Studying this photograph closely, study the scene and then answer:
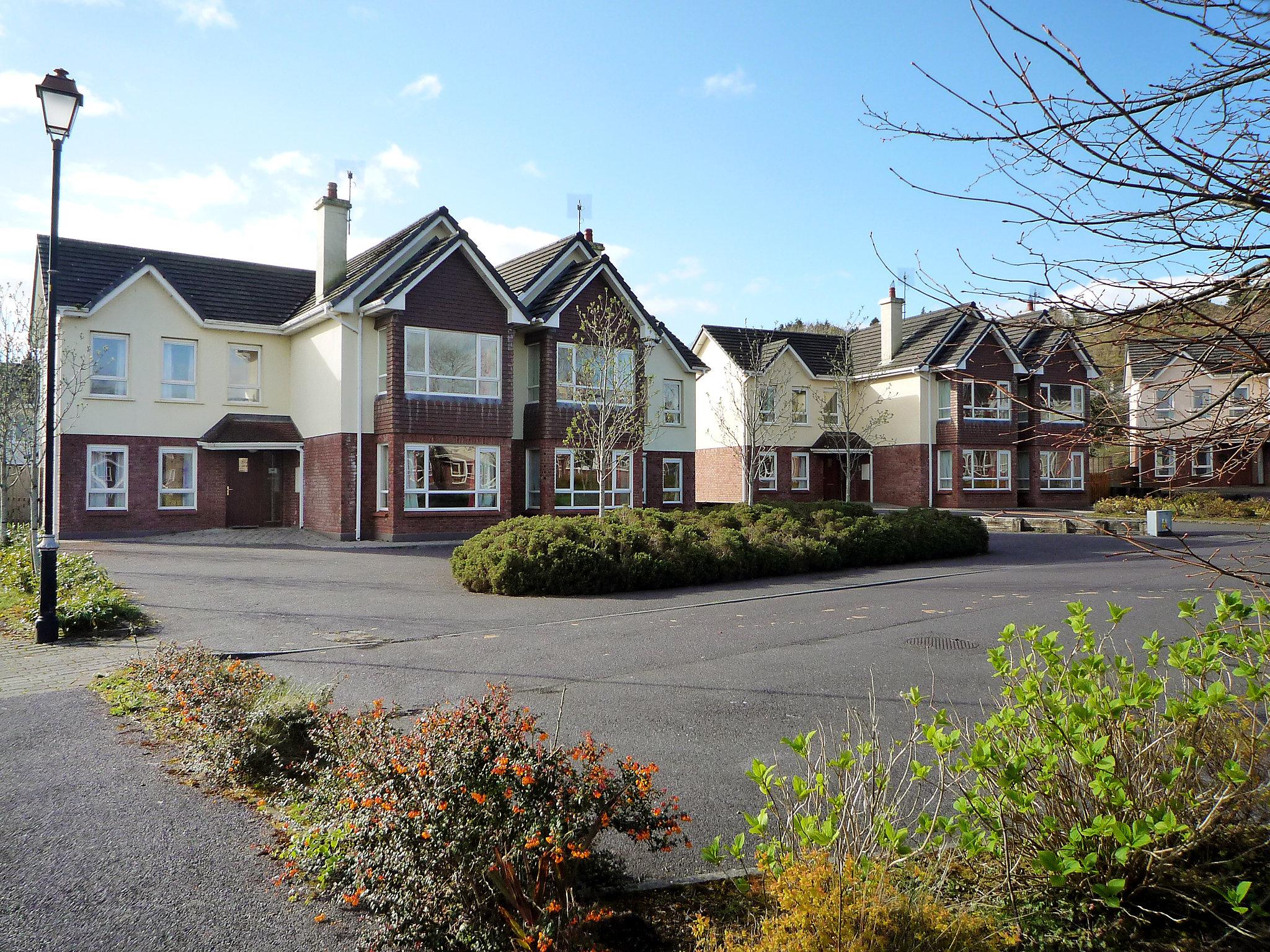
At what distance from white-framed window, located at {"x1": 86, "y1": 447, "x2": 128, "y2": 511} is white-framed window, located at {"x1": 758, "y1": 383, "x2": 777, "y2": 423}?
835 inches

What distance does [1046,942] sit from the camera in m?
3.03

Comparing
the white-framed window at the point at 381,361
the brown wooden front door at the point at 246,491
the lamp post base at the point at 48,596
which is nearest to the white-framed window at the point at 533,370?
the white-framed window at the point at 381,361

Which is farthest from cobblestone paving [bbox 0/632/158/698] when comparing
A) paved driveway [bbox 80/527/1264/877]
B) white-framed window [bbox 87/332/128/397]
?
white-framed window [bbox 87/332/128/397]

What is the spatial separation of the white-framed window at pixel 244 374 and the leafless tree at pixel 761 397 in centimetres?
1610

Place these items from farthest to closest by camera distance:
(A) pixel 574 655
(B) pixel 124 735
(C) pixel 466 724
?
1. (A) pixel 574 655
2. (B) pixel 124 735
3. (C) pixel 466 724

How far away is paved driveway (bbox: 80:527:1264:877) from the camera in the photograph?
6.68 m

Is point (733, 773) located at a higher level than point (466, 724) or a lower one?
lower

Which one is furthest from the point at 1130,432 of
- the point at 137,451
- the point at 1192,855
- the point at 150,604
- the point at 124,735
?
the point at 137,451

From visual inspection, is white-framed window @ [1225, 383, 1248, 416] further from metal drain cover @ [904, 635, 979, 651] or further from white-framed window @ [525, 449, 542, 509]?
white-framed window @ [525, 449, 542, 509]

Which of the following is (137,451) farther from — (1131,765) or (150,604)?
(1131,765)

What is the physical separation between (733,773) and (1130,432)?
3462 millimetres

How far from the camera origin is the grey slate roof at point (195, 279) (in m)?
24.9

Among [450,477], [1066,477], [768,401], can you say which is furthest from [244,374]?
[1066,477]

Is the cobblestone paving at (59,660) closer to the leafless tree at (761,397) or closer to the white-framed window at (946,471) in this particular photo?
the leafless tree at (761,397)
